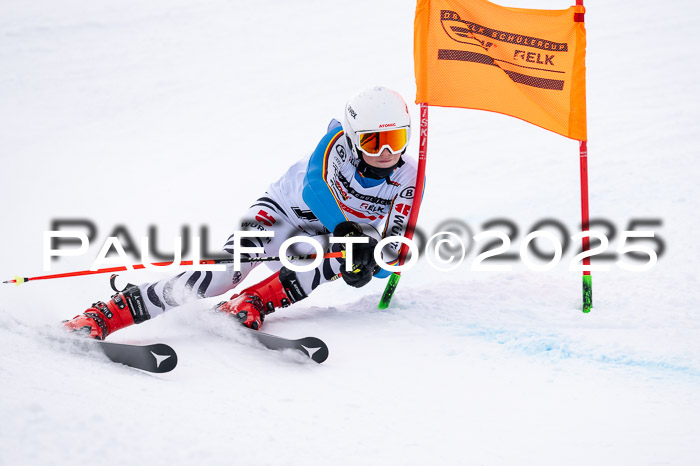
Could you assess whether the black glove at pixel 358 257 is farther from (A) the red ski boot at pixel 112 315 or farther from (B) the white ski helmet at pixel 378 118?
(A) the red ski boot at pixel 112 315

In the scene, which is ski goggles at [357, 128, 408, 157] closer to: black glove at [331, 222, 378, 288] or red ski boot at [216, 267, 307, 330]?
black glove at [331, 222, 378, 288]

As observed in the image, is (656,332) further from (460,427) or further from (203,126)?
(203,126)

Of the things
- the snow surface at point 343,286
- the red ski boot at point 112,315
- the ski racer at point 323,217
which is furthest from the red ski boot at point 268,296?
the red ski boot at point 112,315

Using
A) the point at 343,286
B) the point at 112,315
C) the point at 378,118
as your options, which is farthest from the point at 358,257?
the point at 343,286

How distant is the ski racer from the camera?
351 cm

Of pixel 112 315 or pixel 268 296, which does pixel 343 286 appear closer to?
pixel 268 296

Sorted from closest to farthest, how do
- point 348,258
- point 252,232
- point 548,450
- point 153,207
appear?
point 548,450, point 348,258, point 252,232, point 153,207

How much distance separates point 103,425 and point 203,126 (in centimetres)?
788

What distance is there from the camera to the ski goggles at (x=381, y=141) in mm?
3512

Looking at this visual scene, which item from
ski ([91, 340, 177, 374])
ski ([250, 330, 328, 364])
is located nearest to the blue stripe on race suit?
ski ([250, 330, 328, 364])

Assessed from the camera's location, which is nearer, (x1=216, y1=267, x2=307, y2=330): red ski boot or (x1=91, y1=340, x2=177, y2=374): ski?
(x1=91, y1=340, x2=177, y2=374): ski

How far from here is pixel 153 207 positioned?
23.0ft

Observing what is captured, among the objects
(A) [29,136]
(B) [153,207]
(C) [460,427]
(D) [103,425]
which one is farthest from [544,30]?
(A) [29,136]

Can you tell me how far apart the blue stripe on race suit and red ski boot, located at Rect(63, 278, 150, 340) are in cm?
108
